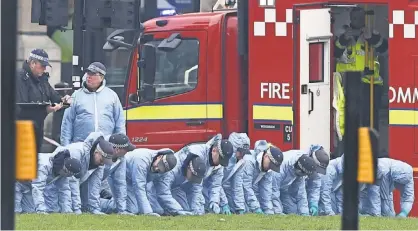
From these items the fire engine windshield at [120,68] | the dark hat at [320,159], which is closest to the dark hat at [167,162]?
the dark hat at [320,159]

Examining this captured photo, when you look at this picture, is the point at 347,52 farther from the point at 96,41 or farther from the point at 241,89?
the point at 96,41

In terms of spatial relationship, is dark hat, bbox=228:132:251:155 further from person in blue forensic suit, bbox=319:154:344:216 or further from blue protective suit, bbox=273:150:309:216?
person in blue forensic suit, bbox=319:154:344:216

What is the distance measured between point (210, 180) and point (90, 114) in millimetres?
1466

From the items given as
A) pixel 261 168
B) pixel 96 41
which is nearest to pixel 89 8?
pixel 96 41

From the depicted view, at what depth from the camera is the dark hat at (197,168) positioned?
514 inches

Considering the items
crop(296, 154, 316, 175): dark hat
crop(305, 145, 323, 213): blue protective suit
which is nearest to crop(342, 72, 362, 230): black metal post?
crop(296, 154, 316, 175): dark hat

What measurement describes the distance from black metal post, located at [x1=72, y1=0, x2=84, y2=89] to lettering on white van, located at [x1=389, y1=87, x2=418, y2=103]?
13.1 ft

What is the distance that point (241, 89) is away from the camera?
15.2 m

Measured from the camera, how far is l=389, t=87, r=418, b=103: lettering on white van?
46.4ft

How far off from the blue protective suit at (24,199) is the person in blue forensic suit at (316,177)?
295cm

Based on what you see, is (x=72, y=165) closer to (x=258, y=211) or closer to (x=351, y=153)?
(x=258, y=211)

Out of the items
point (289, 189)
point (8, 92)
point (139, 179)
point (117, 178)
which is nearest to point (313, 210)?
point (289, 189)

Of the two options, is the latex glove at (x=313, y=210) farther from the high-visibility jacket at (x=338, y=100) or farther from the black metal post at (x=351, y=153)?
the black metal post at (x=351, y=153)

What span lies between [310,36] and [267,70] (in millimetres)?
682
